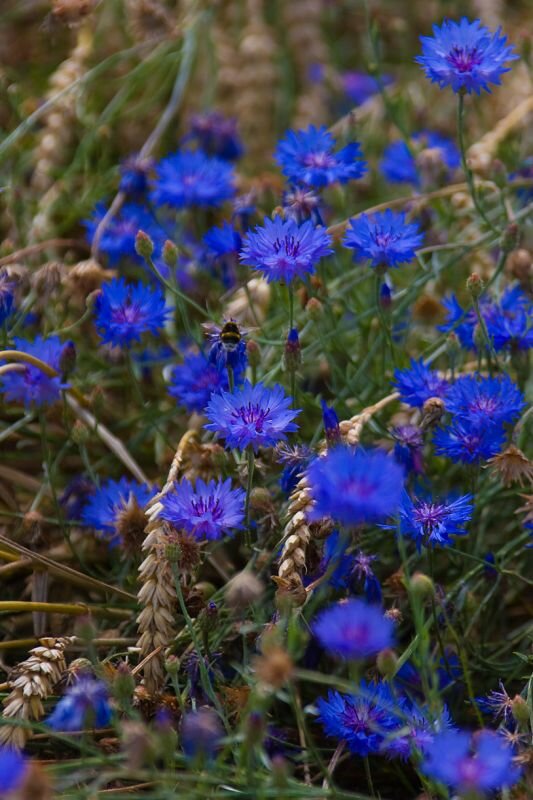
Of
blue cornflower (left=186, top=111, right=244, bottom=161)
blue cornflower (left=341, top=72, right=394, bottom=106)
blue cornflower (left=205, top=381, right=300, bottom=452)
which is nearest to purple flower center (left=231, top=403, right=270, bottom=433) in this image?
blue cornflower (left=205, top=381, right=300, bottom=452)

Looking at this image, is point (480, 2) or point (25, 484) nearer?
point (25, 484)

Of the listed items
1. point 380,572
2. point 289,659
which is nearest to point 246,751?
point 289,659

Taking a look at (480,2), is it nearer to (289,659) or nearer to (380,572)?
(380,572)

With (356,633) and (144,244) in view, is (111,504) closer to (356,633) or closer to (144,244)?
(144,244)

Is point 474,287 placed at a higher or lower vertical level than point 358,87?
lower

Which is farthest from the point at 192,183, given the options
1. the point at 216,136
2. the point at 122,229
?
the point at 216,136

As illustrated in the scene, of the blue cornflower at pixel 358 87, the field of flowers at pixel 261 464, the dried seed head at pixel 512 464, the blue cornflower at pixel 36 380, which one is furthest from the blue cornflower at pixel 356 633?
the blue cornflower at pixel 358 87
